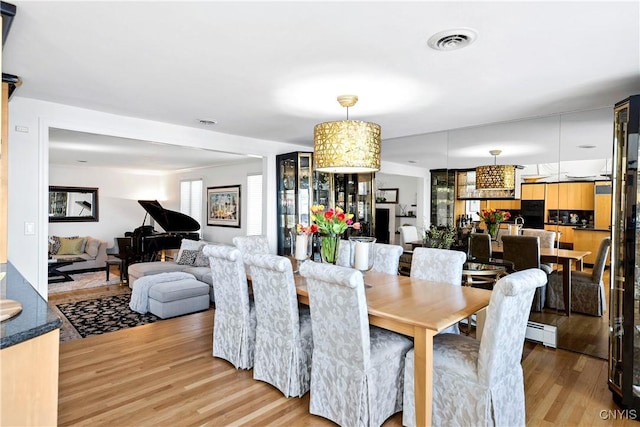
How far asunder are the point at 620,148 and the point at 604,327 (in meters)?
1.83

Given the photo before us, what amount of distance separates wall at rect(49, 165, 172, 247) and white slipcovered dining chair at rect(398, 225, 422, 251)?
265 inches

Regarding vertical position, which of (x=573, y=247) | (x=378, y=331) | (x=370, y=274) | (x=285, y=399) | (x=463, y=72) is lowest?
(x=285, y=399)

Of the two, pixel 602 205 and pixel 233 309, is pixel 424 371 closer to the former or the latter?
pixel 233 309

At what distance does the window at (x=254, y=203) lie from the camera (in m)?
7.44

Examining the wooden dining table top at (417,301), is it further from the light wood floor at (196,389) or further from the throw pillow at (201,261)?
the throw pillow at (201,261)

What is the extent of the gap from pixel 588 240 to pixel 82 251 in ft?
29.7

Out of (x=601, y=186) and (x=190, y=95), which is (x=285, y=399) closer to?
(x=190, y=95)

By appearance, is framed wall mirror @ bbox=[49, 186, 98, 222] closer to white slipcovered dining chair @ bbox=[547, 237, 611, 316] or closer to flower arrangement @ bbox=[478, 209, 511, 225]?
flower arrangement @ bbox=[478, 209, 511, 225]

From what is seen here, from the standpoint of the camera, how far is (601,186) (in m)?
3.42

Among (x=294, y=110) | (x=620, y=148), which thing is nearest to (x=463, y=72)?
(x=620, y=148)

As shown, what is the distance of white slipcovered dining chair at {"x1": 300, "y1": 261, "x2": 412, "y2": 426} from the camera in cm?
216

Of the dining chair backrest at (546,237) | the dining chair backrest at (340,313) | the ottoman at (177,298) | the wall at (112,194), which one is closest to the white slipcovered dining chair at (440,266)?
the dining chair backrest at (340,313)

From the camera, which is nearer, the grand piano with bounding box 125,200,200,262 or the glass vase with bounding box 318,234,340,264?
the glass vase with bounding box 318,234,340,264

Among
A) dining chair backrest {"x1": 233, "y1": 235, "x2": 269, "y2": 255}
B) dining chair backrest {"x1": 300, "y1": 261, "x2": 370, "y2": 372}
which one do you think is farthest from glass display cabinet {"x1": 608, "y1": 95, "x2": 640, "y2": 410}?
dining chair backrest {"x1": 233, "y1": 235, "x2": 269, "y2": 255}
